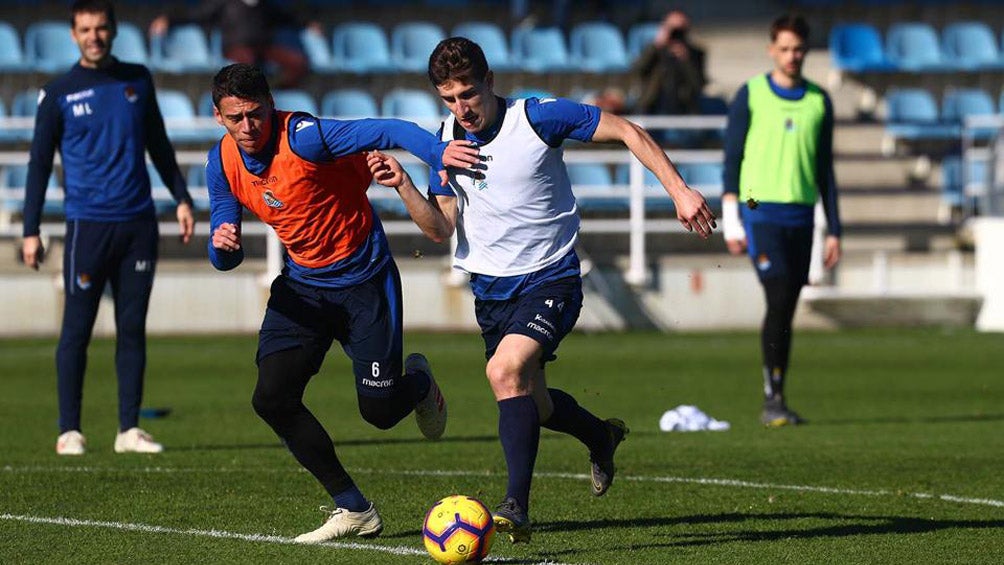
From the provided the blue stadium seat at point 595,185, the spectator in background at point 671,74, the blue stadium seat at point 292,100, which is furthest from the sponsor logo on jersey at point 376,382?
the blue stadium seat at point 292,100

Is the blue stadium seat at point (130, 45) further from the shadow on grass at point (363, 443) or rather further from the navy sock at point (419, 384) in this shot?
the navy sock at point (419, 384)

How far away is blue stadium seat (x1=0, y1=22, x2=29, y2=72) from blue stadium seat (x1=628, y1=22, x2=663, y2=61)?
310 inches

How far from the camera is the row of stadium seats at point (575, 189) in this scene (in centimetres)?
1934

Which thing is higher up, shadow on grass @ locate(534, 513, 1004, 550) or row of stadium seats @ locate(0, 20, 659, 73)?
row of stadium seats @ locate(0, 20, 659, 73)

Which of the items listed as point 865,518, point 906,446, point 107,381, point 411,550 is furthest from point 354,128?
point 107,381

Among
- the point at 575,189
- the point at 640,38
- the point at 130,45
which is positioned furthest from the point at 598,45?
the point at 130,45

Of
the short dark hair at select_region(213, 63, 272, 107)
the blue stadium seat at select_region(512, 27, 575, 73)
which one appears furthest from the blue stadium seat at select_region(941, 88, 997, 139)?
the short dark hair at select_region(213, 63, 272, 107)

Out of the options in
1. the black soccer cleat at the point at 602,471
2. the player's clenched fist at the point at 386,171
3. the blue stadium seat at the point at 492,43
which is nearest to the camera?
the player's clenched fist at the point at 386,171

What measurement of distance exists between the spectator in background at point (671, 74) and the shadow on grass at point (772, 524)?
1339cm

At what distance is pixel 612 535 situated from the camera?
7.22m

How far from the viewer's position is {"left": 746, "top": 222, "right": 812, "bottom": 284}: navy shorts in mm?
11062

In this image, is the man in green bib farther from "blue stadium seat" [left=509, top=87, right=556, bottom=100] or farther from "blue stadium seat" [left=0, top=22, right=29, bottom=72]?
"blue stadium seat" [left=0, top=22, right=29, bottom=72]

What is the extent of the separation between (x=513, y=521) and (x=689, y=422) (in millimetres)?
5144

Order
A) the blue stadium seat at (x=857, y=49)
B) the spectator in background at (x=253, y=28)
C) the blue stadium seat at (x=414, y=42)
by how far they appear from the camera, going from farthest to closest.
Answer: the blue stadium seat at (x=857, y=49) < the blue stadium seat at (x=414, y=42) < the spectator in background at (x=253, y=28)
